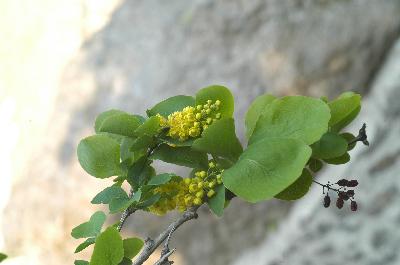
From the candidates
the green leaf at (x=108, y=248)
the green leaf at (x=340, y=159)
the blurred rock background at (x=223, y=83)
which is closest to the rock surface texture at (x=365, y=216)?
the blurred rock background at (x=223, y=83)

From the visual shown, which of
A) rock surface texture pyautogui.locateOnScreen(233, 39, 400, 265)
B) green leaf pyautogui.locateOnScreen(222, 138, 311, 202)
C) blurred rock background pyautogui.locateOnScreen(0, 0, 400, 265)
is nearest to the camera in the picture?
green leaf pyautogui.locateOnScreen(222, 138, 311, 202)

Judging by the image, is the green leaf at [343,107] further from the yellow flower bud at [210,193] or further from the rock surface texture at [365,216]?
the rock surface texture at [365,216]

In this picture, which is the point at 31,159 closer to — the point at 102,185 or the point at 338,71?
the point at 102,185

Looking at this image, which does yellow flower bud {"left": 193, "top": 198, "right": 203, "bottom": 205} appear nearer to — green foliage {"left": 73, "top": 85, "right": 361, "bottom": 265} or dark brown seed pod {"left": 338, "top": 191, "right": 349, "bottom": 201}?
green foliage {"left": 73, "top": 85, "right": 361, "bottom": 265}

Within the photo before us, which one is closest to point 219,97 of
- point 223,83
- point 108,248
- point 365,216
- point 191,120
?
point 191,120

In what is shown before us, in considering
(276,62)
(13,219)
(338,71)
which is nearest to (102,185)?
(13,219)

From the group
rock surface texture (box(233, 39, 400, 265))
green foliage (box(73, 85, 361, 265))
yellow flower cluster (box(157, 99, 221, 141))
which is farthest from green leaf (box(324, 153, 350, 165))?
rock surface texture (box(233, 39, 400, 265))

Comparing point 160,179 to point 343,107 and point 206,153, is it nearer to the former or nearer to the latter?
point 206,153
